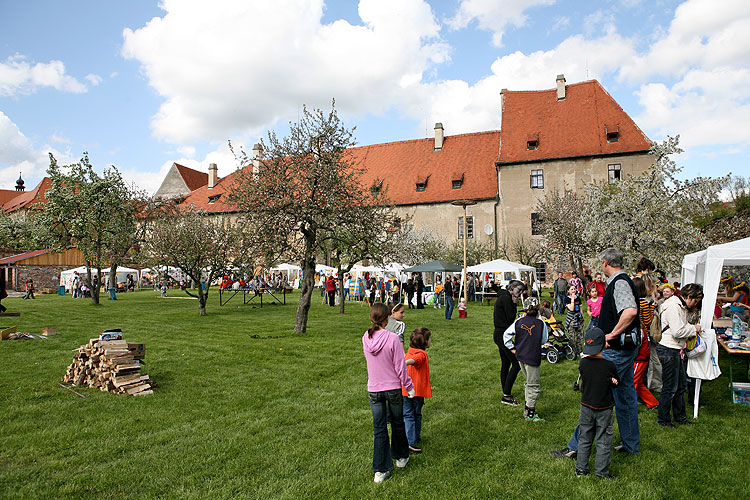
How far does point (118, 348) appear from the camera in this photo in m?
8.39

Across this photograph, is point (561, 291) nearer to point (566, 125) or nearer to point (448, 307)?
point (448, 307)

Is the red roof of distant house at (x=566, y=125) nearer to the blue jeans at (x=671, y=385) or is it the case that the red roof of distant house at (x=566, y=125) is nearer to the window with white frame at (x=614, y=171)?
the window with white frame at (x=614, y=171)

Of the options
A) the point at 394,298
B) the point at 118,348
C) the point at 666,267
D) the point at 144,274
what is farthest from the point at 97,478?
the point at 144,274

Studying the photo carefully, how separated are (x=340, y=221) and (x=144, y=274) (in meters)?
44.1

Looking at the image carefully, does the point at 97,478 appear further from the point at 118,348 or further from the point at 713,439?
the point at 713,439

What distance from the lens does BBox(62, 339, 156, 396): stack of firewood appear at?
314 inches

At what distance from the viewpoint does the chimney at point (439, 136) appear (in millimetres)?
50281

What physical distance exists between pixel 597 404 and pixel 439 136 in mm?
47954

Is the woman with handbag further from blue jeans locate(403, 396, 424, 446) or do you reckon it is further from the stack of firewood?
the stack of firewood

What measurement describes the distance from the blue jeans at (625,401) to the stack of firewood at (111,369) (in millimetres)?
6670

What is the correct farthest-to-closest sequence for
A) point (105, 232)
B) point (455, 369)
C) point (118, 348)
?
point (105, 232), point (455, 369), point (118, 348)

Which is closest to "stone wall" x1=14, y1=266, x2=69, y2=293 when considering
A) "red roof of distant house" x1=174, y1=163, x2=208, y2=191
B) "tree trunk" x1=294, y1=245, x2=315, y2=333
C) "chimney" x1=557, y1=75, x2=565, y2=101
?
"red roof of distant house" x1=174, y1=163, x2=208, y2=191

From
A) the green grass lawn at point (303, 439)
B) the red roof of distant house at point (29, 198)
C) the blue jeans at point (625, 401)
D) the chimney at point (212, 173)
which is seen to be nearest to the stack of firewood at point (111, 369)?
the green grass lawn at point (303, 439)

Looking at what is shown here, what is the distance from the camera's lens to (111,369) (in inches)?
319
